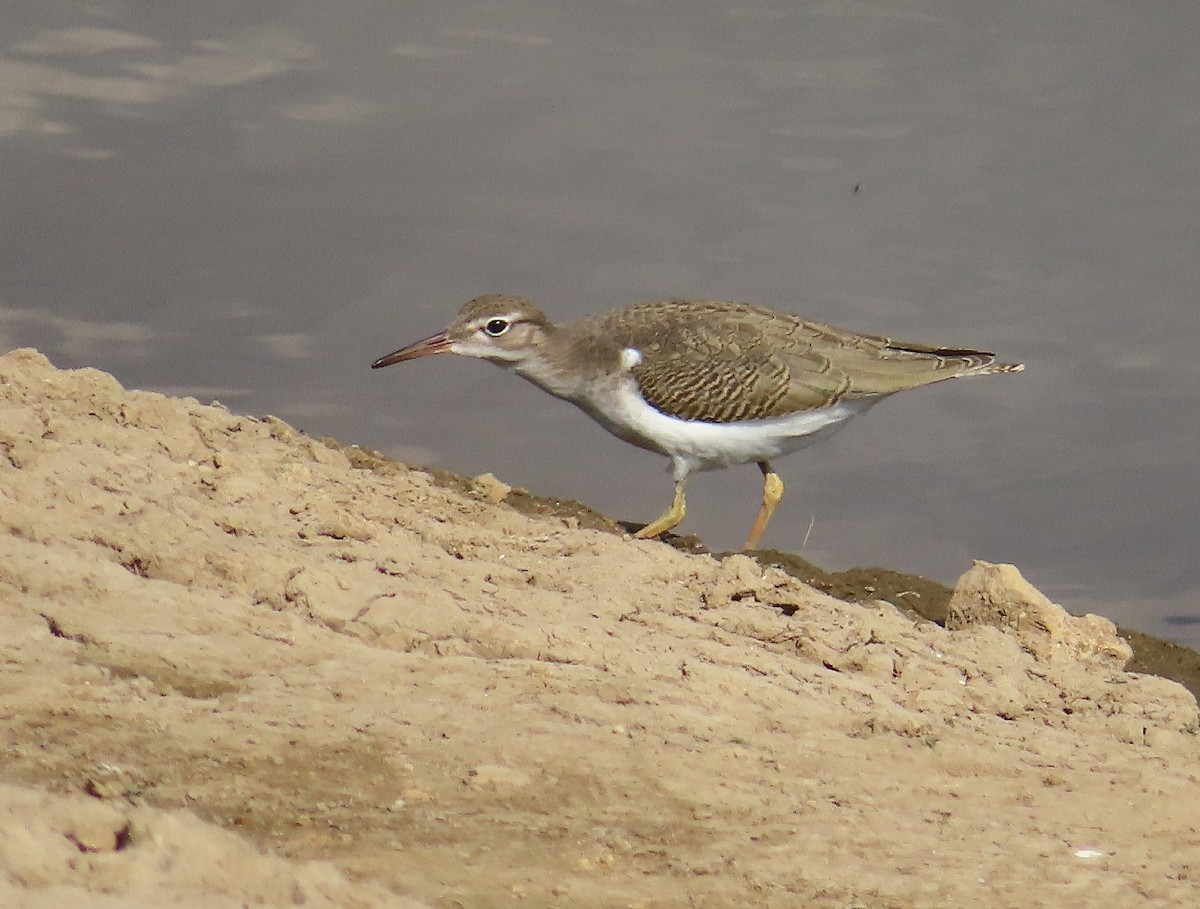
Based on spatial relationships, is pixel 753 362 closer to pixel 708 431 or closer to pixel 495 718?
pixel 708 431

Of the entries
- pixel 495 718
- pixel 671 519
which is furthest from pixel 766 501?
pixel 495 718

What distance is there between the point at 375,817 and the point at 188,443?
18.0 feet

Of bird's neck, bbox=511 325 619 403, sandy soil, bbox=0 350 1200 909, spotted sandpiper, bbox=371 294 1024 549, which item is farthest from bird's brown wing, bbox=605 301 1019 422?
sandy soil, bbox=0 350 1200 909

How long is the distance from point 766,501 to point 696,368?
5.22 feet

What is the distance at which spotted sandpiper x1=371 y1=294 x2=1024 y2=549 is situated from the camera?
11609 millimetres

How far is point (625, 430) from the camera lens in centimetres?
1178

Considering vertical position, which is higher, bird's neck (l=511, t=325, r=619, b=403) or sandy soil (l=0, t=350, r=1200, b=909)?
bird's neck (l=511, t=325, r=619, b=403)

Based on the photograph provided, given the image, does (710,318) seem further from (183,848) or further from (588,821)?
(183,848)

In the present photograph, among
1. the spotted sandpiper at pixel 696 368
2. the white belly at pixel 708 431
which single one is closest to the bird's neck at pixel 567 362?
the spotted sandpiper at pixel 696 368

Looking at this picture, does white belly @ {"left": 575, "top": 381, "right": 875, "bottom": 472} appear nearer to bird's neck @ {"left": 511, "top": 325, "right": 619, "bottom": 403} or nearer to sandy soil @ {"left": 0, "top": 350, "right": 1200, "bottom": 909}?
bird's neck @ {"left": 511, "top": 325, "right": 619, "bottom": 403}

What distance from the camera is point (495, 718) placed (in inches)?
251

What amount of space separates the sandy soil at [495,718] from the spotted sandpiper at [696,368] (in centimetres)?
163

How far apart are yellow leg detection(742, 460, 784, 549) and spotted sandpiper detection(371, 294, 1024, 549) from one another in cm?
45

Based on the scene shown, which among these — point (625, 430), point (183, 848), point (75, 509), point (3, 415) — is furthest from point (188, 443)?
point (183, 848)
